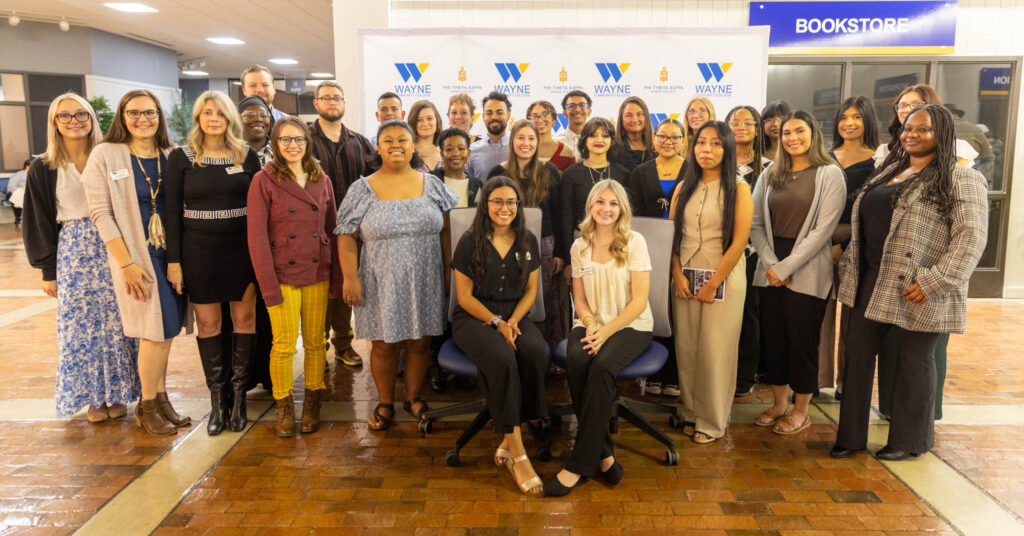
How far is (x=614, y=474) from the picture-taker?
292 cm

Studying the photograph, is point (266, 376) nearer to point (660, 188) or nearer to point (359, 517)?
point (359, 517)

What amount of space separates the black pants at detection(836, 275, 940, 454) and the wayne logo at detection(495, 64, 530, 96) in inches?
153

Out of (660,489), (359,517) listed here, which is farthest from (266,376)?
(660,489)

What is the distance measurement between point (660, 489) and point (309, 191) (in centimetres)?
227

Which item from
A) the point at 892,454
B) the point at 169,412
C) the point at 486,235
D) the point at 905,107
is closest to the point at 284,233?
the point at 486,235

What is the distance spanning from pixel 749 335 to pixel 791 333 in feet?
1.45

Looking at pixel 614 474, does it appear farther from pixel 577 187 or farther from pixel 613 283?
pixel 577 187

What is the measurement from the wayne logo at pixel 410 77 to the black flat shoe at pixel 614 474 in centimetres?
430

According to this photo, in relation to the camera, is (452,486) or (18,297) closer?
(452,486)

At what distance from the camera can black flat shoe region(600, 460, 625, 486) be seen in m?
2.92

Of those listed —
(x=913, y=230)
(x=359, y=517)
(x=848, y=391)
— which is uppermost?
(x=913, y=230)

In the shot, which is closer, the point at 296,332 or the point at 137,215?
the point at 137,215

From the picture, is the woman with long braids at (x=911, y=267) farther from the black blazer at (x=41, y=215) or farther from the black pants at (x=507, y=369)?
the black blazer at (x=41, y=215)

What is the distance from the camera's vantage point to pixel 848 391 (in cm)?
321
